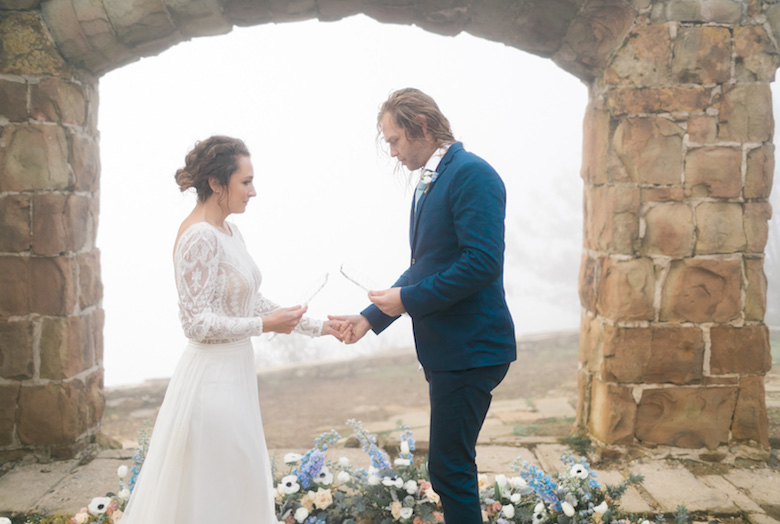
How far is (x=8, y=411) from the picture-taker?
357cm

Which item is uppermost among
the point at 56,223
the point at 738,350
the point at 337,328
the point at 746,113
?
the point at 746,113

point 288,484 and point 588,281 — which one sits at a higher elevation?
point 588,281

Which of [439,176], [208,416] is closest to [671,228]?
[439,176]

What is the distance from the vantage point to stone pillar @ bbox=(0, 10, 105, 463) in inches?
137

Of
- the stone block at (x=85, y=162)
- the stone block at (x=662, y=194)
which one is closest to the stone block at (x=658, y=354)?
the stone block at (x=662, y=194)

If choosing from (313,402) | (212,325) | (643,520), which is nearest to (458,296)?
(212,325)

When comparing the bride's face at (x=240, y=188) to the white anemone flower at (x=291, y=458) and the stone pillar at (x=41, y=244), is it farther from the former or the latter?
the stone pillar at (x=41, y=244)

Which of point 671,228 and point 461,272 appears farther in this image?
point 671,228

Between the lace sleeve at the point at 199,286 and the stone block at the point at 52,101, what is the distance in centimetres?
199

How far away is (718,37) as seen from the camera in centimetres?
341

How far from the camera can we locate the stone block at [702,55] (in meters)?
3.41

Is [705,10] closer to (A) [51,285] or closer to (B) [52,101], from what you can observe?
(B) [52,101]

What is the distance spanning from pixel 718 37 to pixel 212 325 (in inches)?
124

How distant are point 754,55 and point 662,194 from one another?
0.91 metres
